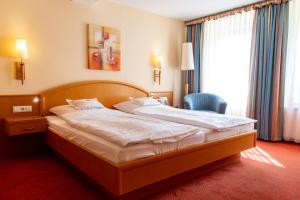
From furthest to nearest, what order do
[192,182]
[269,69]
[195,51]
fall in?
[195,51] < [269,69] < [192,182]

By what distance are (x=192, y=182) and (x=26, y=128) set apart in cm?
217

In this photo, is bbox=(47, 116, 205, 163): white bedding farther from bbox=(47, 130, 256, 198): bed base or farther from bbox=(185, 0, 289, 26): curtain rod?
bbox=(185, 0, 289, 26): curtain rod

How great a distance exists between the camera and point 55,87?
3.42 metres

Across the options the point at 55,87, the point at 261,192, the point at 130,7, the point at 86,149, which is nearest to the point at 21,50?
the point at 55,87

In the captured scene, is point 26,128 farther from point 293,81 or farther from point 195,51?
point 293,81

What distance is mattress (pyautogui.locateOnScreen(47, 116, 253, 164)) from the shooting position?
69.1 inches

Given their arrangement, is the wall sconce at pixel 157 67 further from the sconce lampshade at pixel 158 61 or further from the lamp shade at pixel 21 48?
the lamp shade at pixel 21 48

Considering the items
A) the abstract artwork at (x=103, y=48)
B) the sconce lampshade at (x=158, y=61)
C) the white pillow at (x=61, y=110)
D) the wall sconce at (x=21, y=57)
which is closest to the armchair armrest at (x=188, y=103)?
the sconce lampshade at (x=158, y=61)

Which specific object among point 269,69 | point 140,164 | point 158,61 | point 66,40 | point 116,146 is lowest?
point 140,164

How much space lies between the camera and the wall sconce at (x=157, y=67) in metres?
4.67

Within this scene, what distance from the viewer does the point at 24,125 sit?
2826mm

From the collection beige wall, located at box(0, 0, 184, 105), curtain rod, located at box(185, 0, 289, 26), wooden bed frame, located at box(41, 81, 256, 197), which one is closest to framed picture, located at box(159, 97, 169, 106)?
beige wall, located at box(0, 0, 184, 105)

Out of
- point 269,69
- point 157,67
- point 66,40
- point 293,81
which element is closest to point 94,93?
point 66,40

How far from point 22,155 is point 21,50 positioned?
4.84 feet
